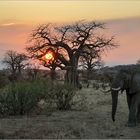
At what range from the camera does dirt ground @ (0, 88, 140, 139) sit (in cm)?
1129

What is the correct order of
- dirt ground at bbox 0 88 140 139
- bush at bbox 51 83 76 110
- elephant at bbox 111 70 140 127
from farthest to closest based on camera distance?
bush at bbox 51 83 76 110 < elephant at bbox 111 70 140 127 < dirt ground at bbox 0 88 140 139

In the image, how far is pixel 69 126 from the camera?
12.5m

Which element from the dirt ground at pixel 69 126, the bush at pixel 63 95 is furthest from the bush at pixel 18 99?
the bush at pixel 63 95

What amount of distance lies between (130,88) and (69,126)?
206cm

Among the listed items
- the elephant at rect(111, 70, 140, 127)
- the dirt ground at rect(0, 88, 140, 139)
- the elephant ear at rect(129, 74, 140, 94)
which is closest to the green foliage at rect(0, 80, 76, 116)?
the dirt ground at rect(0, 88, 140, 139)

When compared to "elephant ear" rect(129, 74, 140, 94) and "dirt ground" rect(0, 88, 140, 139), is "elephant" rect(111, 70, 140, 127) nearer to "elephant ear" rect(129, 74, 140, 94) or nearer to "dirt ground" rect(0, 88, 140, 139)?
"elephant ear" rect(129, 74, 140, 94)

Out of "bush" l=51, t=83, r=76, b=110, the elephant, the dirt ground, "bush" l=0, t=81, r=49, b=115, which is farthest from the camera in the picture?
"bush" l=51, t=83, r=76, b=110

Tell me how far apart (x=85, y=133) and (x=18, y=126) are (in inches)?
78.9

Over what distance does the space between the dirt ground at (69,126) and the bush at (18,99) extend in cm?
55

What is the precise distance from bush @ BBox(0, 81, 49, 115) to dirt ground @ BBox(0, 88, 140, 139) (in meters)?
0.55

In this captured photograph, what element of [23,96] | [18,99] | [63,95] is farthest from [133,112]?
[63,95]

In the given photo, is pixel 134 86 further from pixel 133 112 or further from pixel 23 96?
pixel 23 96

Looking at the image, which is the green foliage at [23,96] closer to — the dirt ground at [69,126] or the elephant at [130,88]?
the dirt ground at [69,126]

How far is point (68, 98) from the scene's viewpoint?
17078mm
